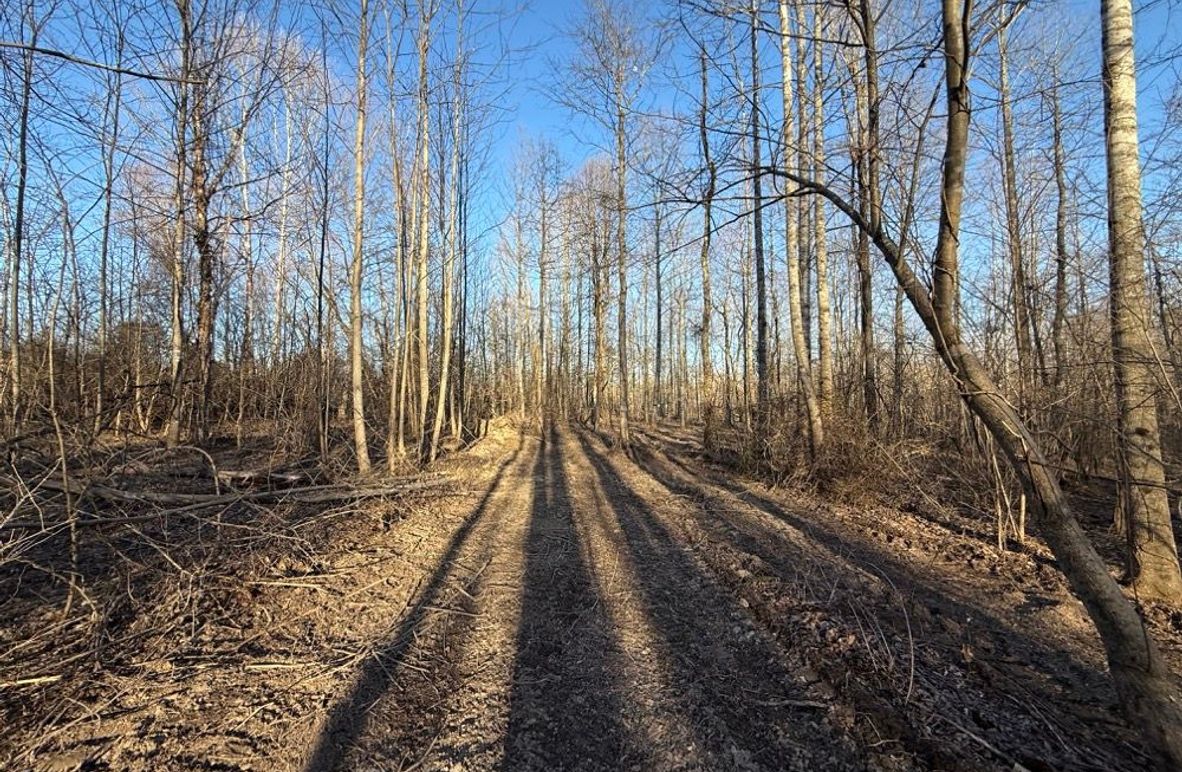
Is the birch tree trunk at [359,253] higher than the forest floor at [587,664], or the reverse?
the birch tree trunk at [359,253]

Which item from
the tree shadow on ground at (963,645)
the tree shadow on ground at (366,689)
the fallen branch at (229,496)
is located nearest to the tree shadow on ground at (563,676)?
the tree shadow on ground at (366,689)

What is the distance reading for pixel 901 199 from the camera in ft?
8.98

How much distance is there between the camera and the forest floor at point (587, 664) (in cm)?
237

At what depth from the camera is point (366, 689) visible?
288cm

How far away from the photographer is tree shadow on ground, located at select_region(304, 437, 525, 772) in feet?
7.84

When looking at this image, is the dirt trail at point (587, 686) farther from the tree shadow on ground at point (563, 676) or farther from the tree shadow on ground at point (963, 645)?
the tree shadow on ground at point (963, 645)

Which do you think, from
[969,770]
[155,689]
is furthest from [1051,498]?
[155,689]

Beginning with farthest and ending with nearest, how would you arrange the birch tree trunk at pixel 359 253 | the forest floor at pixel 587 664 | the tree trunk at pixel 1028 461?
the birch tree trunk at pixel 359 253, the forest floor at pixel 587 664, the tree trunk at pixel 1028 461

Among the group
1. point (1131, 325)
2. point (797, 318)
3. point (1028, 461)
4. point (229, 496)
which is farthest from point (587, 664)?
point (797, 318)

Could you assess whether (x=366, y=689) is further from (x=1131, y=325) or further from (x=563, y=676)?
(x=1131, y=325)

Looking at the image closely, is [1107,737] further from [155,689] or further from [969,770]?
[155,689]

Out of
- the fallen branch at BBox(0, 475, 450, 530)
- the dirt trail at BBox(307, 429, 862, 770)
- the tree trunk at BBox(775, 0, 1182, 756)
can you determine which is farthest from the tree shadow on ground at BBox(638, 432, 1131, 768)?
the fallen branch at BBox(0, 475, 450, 530)

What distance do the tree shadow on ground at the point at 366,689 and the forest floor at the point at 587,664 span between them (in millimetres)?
14

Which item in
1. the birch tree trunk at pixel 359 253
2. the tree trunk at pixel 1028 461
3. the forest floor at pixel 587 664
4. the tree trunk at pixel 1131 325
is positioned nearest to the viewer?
the tree trunk at pixel 1028 461
